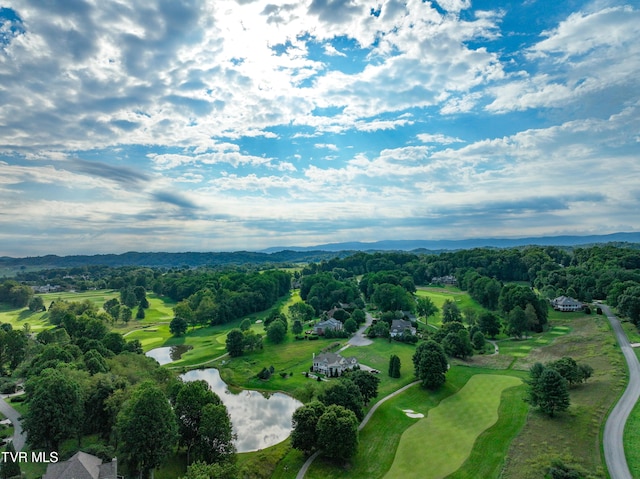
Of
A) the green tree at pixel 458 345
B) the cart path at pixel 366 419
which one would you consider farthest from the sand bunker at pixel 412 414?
the green tree at pixel 458 345

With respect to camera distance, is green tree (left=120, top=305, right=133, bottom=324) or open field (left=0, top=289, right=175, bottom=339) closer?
open field (left=0, top=289, right=175, bottom=339)

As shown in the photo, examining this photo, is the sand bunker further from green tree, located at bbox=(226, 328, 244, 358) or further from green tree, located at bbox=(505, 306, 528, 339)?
green tree, located at bbox=(505, 306, 528, 339)

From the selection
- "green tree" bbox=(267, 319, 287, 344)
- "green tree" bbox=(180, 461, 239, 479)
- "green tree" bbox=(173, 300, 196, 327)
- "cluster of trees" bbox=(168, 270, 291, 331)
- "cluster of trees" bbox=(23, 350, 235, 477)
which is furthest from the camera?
"cluster of trees" bbox=(168, 270, 291, 331)

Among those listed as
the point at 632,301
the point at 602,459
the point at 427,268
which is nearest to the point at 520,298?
the point at 632,301

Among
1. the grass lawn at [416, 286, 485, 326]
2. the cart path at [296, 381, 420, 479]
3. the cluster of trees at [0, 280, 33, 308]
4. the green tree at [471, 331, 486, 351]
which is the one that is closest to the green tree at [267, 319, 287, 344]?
the cart path at [296, 381, 420, 479]

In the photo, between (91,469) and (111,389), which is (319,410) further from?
(111,389)

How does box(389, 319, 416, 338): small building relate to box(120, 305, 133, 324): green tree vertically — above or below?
below

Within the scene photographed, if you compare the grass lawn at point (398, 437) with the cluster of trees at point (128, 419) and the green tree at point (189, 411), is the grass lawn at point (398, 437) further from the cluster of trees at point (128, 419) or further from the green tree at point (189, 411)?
the green tree at point (189, 411)
